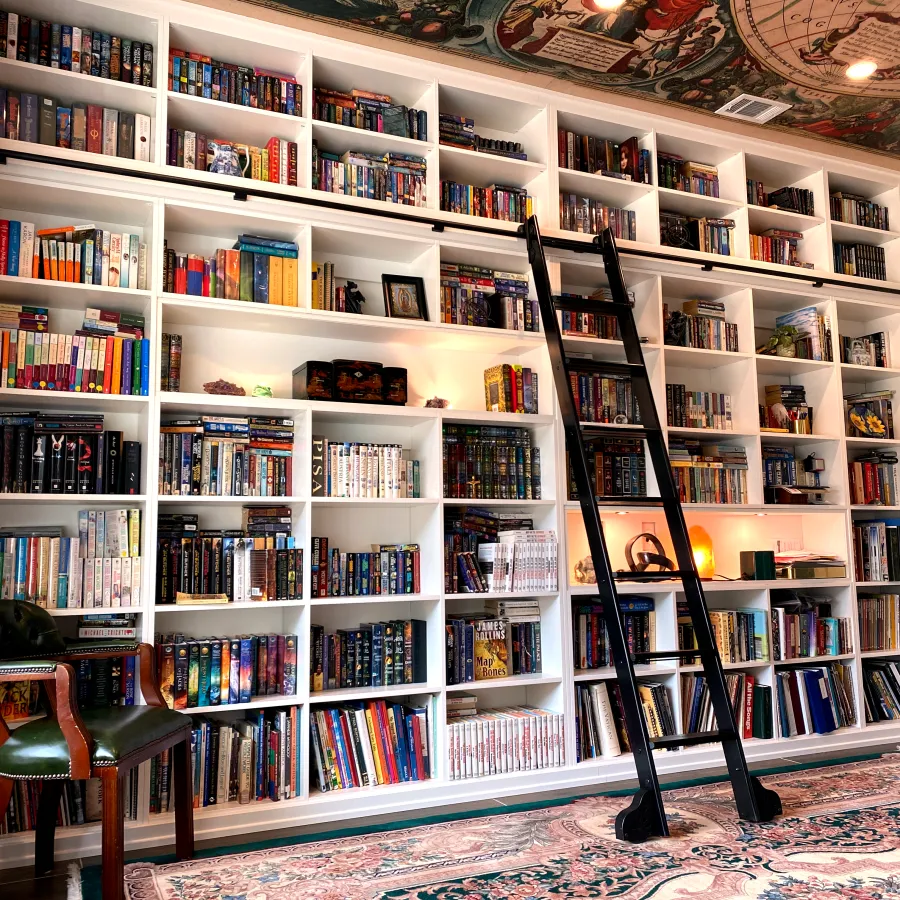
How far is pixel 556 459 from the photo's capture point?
146 inches

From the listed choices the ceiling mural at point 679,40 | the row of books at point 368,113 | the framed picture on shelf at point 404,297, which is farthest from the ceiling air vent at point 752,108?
the framed picture on shelf at point 404,297

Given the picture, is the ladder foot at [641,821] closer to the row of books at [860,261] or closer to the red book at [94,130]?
the red book at [94,130]

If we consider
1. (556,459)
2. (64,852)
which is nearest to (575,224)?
(556,459)

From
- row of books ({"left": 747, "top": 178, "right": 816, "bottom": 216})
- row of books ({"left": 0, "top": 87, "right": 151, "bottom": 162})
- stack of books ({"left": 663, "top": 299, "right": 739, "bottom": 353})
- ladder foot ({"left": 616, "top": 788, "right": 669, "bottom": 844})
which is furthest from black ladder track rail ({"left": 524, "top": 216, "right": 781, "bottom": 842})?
row of books ({"left": 0, "top": 87, "right": 151, "bottom": 162})

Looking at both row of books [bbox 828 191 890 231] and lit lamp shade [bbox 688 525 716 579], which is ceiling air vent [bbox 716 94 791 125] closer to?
row of books [bbox 828 191 890 231]

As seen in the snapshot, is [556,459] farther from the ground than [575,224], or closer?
closer

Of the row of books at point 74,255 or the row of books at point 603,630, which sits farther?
the row of books at point 603,630

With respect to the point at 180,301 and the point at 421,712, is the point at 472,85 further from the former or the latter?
the point at 421,712

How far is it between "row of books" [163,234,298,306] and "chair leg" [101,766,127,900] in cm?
177

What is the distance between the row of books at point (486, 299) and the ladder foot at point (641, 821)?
2.00 m

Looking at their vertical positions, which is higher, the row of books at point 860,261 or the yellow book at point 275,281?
the row of books at point 860,261

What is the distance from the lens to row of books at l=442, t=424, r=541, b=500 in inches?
142

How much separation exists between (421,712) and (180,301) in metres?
1.85

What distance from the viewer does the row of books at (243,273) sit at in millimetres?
3279
